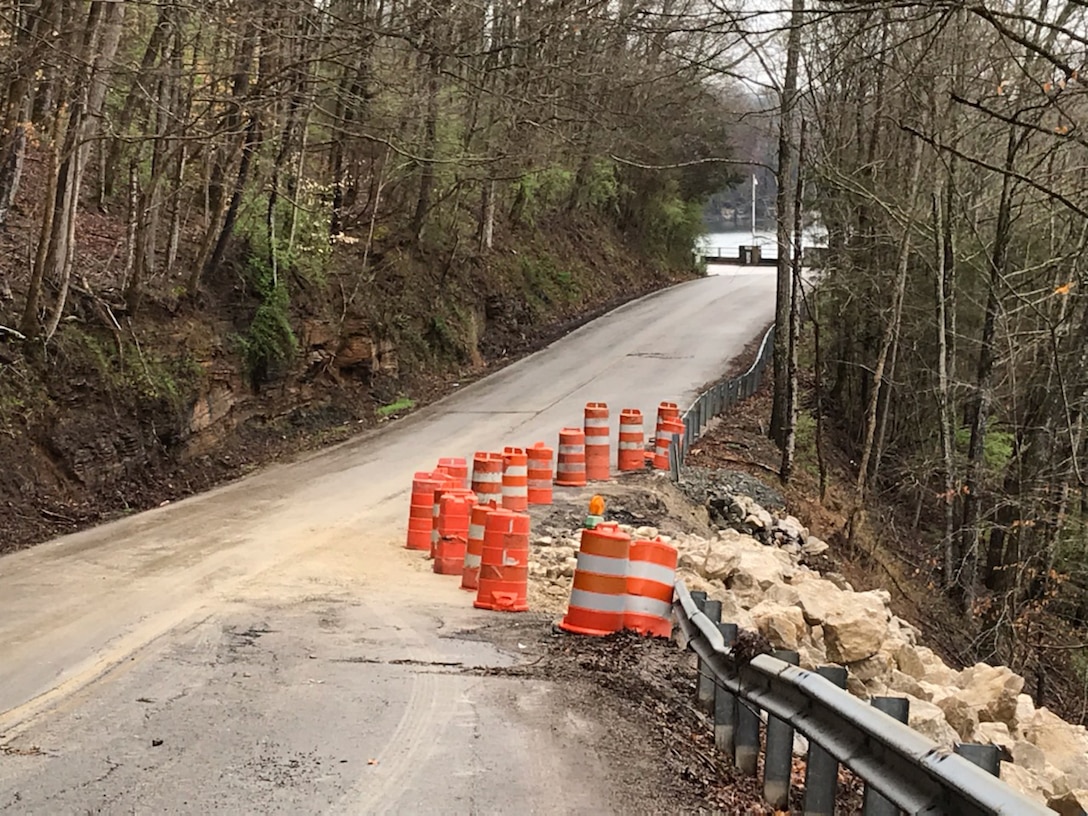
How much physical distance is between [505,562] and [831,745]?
5.59m

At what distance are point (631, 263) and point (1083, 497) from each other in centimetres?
3609

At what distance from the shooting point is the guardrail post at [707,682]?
6.86 metres

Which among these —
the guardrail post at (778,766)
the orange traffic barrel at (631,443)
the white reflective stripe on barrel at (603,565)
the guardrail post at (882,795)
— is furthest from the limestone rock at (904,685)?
the orange traffic barrel at (631,443)

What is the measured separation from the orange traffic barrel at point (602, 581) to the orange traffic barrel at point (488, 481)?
17.7ft

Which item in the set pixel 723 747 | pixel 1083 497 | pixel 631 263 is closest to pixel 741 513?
pixel 1083 497

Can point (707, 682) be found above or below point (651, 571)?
below

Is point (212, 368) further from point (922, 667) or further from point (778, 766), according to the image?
point (778, 766)

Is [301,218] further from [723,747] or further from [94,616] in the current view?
[723,747]

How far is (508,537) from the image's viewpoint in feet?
32.2

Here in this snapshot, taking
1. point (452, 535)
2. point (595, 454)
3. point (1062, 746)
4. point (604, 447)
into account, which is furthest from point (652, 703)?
point (604, 447)

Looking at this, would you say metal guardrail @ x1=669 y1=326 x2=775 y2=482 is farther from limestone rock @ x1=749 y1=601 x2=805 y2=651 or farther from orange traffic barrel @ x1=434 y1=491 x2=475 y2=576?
limestone rock @ x1=749 y1=601 x2=805 y2=651

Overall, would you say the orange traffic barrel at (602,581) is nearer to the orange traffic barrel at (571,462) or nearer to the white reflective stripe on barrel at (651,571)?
the white reflective stripe on barrel at (651,571)

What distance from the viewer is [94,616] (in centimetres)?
950

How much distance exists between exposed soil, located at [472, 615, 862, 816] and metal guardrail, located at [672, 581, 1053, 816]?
0.62 ft
